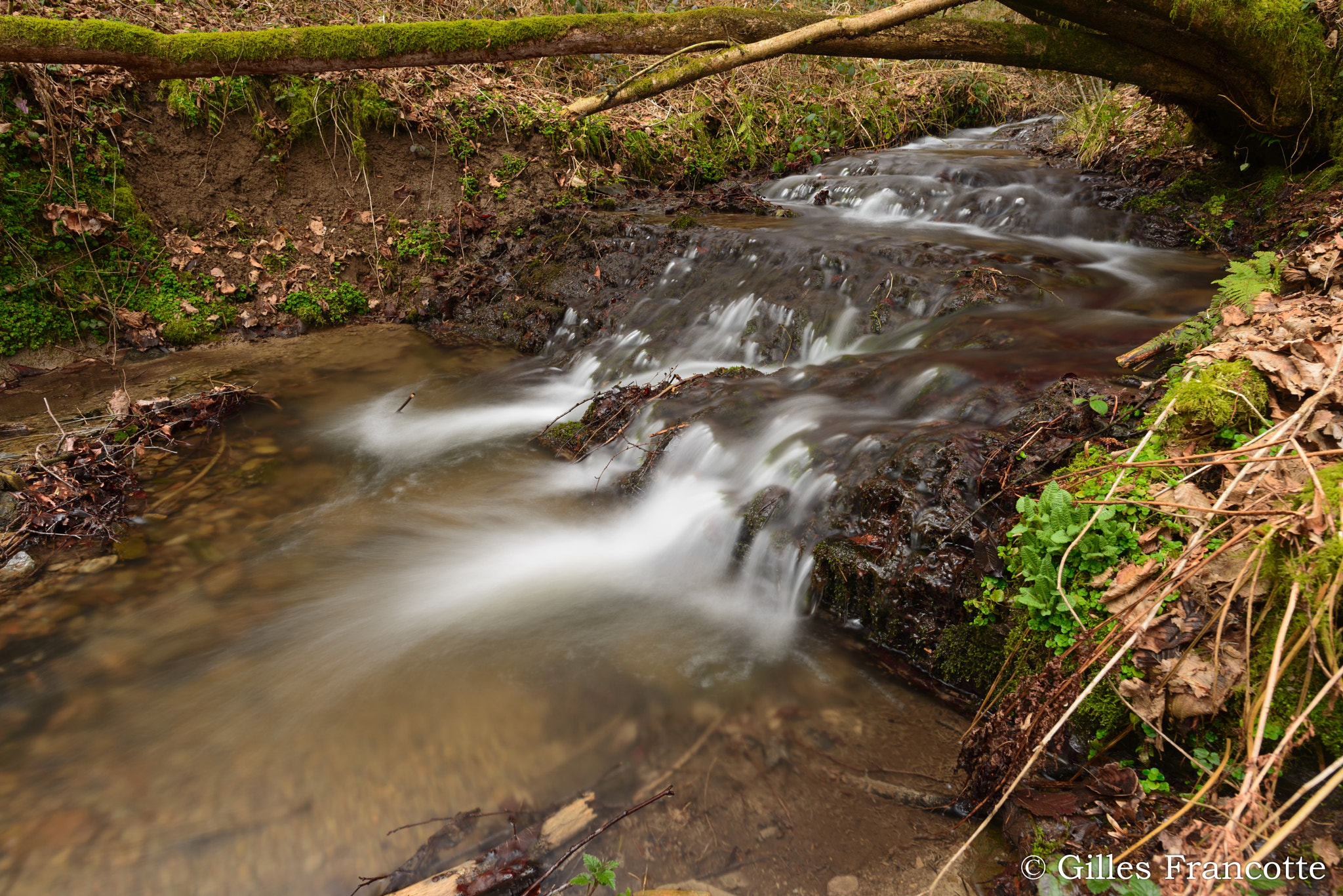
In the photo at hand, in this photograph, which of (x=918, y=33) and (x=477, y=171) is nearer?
(x=918, y=33)

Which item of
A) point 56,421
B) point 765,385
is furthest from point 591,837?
point 56,421

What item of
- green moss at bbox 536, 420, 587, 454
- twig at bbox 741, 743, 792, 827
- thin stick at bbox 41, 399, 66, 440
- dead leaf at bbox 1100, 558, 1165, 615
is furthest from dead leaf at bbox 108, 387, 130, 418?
dead leaf at bbox 1100, 558, 1165, 615

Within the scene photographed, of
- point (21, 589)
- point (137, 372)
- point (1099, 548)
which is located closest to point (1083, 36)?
point (1099, 548)

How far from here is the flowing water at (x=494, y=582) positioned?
2.43 metres

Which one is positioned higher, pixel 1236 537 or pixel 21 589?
pixel 1236 537

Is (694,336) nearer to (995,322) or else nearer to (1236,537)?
(995,322)

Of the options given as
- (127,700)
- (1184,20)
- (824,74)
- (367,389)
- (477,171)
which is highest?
(824,74)

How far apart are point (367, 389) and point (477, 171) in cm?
339

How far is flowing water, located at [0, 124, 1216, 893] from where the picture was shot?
2434mm

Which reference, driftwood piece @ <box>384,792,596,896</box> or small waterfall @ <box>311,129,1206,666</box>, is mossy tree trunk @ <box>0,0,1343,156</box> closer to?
small waterfall @ <box>311,129,1206,666</box>

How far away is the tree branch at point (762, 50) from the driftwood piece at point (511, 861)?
4154mm

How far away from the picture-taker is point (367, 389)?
20.0 ft

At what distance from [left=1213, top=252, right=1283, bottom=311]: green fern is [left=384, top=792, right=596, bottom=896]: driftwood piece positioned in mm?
3509

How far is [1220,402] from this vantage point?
2.36 metres
